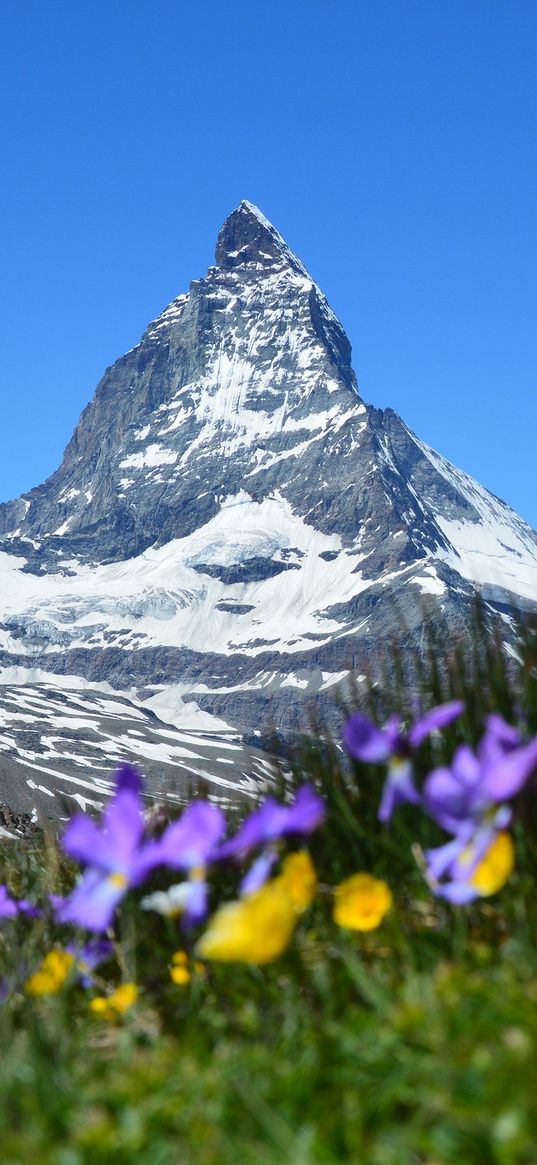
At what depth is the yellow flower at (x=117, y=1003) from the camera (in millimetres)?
1988

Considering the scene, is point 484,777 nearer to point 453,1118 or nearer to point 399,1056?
point 399,1056

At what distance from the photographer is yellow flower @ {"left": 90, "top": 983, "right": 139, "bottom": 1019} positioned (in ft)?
6.52

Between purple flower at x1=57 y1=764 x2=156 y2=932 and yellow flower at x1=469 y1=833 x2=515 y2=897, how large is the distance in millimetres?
545

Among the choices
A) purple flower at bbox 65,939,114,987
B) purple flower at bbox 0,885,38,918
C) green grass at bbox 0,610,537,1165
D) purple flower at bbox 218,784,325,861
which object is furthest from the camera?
purple flower at bbox 0,885,38,918

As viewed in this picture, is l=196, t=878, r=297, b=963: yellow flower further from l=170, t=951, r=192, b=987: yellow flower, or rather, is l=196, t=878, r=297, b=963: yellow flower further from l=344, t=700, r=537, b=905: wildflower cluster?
l=170, t=951, r=192, b=987: yellow flower

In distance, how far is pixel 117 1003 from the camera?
2.04 m

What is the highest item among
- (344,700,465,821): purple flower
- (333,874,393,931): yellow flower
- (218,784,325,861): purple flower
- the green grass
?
(344,700,465,821): purple flower

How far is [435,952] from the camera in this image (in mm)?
1919

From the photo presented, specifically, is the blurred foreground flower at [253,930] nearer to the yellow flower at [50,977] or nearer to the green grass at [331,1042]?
→ the green grass at [331,1042]

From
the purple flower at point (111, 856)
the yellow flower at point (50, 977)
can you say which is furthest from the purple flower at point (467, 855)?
the yellow flower at point (50, 977)

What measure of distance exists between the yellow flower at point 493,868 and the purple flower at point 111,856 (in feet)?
1.79

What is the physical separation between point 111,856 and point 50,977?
0.41 meters

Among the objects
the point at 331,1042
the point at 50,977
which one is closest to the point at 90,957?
the point at 50,977

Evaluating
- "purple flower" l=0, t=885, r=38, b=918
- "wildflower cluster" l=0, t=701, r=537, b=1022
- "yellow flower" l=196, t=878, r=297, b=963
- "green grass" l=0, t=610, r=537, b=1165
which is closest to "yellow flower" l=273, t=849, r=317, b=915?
"wildflower cluster" l=0, t=701, r=537, b=1022
